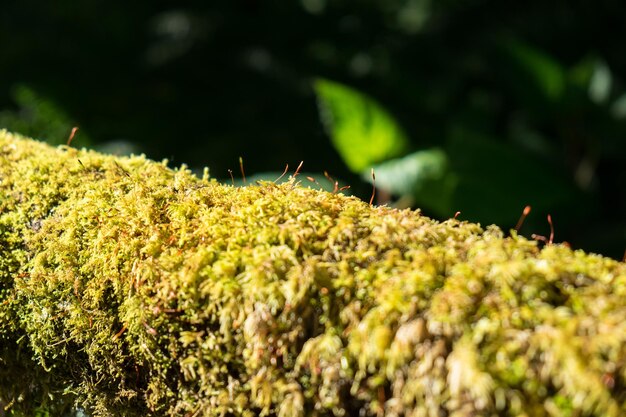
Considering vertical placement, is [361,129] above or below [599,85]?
below

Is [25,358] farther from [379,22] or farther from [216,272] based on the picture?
[379,22]

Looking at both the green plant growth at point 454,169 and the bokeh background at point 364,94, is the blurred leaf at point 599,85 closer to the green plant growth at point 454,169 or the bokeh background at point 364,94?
the bokeh background at point 364,94

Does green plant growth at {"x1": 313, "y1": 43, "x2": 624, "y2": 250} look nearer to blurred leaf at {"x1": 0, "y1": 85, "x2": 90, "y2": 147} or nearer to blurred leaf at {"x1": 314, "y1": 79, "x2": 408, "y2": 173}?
blurred leaf at {"x1": 314, "y1": 79, "x2": 408, "y2": 173}

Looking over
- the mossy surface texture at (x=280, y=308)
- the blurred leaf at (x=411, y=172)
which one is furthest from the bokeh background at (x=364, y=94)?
the mossy surface texture at (x=280, y=308)

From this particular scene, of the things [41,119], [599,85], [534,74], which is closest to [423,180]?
[534,74]

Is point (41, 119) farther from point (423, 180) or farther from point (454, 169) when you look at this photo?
point (454, 169)

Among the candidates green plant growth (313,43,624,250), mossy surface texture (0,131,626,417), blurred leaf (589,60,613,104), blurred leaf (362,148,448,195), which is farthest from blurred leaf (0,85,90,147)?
blurred leaf (589,60,613,104)
